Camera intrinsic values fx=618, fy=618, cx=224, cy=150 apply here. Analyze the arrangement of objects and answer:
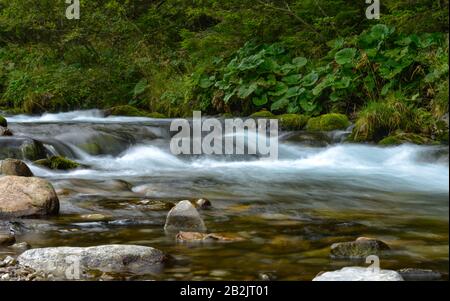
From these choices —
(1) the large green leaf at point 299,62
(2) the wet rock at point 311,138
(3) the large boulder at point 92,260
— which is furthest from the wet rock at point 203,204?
(1) the large green leaf at point 299,62

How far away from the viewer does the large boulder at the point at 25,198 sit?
Result: 5376 mm

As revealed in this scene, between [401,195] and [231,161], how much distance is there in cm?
353

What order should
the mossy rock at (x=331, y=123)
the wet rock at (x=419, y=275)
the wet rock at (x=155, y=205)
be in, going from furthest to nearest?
the mossy rock at (x=331, y=123) < the wet rock at (x=155, y=205) < the wet rock at (x=419, y=275)

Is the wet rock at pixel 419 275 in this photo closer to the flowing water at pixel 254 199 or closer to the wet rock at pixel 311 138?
the flowing water at pixel 254 199

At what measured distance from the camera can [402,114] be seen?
1052 cm

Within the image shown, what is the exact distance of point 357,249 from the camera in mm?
4152

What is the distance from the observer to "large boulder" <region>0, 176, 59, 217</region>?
Answer: 212 inches

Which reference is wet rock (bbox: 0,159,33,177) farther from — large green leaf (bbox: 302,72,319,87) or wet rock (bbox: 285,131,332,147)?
large green leaf (bbox: 302,72,319,87)

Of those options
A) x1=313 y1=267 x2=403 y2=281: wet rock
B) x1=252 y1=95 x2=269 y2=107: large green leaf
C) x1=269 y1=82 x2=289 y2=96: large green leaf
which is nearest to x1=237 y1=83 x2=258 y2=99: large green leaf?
x1=252 y1=95 x2=269 y2=107: large green leaf

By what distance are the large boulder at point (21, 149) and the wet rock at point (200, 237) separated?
5.21 metres

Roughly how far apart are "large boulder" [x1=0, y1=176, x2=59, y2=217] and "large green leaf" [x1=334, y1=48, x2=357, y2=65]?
25.9ft

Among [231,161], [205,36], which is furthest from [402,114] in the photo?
[205,36]

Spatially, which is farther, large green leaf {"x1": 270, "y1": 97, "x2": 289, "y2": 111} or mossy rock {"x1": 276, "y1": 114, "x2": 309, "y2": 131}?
large green leaf {"x1": 270, "y1": 97, "x2": 289, "y2": 111}
